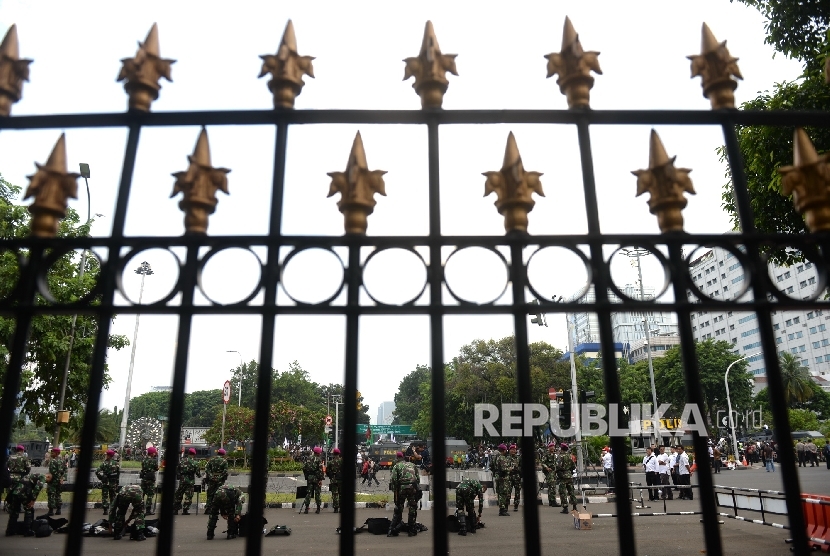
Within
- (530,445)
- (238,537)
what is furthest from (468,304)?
(238,537)

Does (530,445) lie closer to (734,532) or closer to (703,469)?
(703,469)

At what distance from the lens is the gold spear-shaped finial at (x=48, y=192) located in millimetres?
2227

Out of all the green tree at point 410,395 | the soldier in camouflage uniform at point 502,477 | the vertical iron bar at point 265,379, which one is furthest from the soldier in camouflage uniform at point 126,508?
the green tree at point 410,395

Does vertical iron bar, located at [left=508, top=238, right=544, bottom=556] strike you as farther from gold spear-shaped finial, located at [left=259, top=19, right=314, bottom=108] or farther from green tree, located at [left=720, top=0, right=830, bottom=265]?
green tree, located at [left=720, top=0, right=830, bottom=265]

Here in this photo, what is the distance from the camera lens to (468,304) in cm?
216

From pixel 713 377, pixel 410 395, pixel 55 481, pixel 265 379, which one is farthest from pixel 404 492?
pixel 410 395

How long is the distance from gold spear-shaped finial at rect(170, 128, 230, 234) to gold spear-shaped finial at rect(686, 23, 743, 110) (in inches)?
86.0

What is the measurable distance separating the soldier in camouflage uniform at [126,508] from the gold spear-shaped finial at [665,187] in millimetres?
11213

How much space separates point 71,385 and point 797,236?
22.5m

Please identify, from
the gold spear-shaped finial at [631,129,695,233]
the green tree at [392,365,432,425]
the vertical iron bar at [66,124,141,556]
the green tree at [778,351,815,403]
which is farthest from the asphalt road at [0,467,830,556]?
the green tree at [392,365,432,425]

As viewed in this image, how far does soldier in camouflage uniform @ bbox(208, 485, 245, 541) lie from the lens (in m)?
10.6

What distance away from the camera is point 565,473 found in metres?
14.4

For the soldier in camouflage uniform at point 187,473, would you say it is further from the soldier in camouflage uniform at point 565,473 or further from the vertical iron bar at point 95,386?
the vertical iron bar at point 95,386

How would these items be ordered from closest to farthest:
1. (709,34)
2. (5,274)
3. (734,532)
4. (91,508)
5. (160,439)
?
(709,34) < (734,532) < (91,508) < (5,274) < (160,439)
